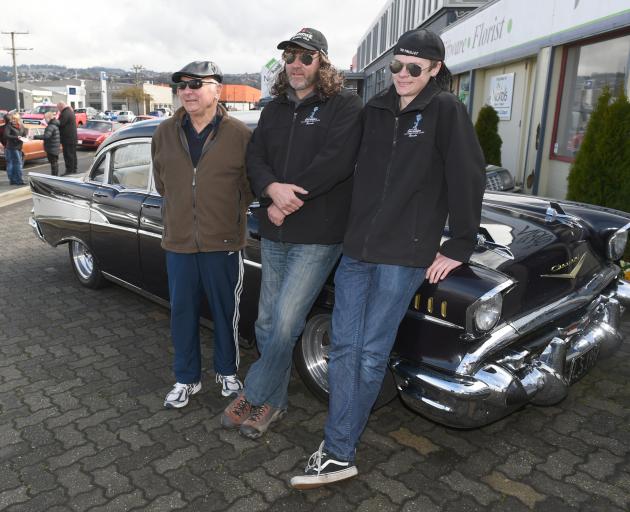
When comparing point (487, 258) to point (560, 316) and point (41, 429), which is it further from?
point (41, 429)

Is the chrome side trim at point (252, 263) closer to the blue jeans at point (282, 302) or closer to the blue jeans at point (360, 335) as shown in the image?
the blue jeans at point (282, 302)

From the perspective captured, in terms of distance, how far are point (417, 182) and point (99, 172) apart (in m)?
3.44

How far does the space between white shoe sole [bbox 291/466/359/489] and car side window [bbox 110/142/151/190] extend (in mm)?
2568

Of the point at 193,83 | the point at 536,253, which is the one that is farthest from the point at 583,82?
the point at 193,83

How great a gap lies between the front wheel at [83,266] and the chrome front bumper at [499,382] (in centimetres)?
351

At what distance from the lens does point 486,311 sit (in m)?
2.57

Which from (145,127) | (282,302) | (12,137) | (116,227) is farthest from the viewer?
(12,137)

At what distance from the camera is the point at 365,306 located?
2.54 m

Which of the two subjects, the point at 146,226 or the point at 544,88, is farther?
the point at 544,88

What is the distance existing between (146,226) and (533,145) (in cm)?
859

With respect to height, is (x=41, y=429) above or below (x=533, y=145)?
below

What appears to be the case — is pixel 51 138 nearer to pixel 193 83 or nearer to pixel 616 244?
pixel 193 83

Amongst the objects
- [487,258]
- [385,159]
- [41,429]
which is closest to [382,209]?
[385,159]

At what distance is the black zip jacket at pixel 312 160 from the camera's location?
2529mm
